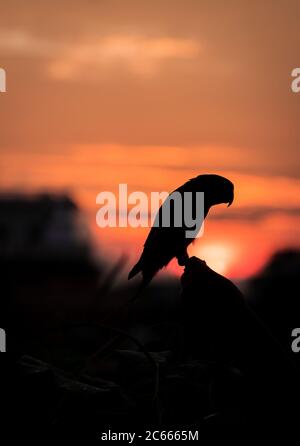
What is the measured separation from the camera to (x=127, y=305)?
9.02 feet

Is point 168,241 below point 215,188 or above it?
below

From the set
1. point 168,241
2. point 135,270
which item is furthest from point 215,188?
point 135,270

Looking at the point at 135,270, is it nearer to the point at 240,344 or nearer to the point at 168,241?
the point at 168,241

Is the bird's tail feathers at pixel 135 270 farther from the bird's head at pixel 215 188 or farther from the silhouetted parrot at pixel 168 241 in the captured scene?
the bird's head at pixel 215 188

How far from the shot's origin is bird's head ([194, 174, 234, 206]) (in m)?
5.26

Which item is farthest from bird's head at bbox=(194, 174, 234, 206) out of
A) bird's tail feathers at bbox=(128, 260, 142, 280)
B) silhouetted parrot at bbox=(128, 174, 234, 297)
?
bird's tail feathers at bbox=(128, 260, 142, 280)

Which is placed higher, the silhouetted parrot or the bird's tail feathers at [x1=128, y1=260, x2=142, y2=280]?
the silhouetted parrot

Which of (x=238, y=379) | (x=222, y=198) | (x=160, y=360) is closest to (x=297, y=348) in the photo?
(x=238, y=379)

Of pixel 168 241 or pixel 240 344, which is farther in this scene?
pixel 168 241

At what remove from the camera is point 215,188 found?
5398 millimetres

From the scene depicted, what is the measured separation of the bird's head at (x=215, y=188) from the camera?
17.3 ft

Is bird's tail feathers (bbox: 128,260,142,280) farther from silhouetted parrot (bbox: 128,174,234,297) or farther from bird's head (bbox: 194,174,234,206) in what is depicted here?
bird's head (bbox: 194,174,234,206)

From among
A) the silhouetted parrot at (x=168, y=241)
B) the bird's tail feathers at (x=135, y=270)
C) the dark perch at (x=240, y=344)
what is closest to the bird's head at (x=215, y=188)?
the silhouetted parrot at (x=168, y=241)

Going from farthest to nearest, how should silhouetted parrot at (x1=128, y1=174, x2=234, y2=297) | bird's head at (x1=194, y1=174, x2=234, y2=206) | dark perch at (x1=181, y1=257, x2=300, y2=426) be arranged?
bird's head at (x1=194, y1=174, x2=234, y2=206), silhouetted parrot at (x1=128, y1=174, x2=234, y2=297), dark perch at (x1=181, y1=257, x2=300, y2=426)
